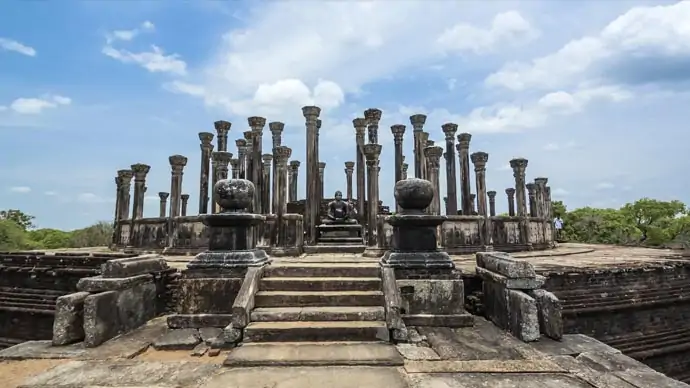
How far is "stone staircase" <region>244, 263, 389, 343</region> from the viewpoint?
14.9 feet

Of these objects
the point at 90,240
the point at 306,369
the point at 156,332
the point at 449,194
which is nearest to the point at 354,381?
the point at 306,369

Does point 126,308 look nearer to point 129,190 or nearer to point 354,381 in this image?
point 354,381

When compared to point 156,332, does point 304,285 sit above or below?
above

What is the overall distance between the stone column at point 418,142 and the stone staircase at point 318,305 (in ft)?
34.2

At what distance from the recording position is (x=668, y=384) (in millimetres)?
3293

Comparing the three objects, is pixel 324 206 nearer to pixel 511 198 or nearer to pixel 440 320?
pixel 511 198

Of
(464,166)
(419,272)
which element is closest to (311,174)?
(464,166)

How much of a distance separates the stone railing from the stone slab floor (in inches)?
7.6

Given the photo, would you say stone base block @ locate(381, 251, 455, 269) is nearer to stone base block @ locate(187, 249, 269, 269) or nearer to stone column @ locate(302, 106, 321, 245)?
stone base block @ locate(187, 249, 269, 269)

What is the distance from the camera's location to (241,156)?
21281mm

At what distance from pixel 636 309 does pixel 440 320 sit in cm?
515

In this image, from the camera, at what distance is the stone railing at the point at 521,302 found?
4.57 metres

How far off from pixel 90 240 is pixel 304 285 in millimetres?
29166

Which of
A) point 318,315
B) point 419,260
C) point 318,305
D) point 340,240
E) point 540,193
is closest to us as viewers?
point 318,315
